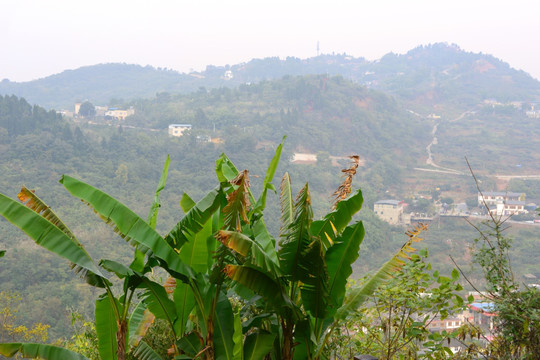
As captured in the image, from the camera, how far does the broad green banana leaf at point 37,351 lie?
6.08 ft

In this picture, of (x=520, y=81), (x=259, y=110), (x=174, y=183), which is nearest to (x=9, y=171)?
(x=174, y=183)

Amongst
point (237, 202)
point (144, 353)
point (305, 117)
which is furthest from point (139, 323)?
point (305, 117)

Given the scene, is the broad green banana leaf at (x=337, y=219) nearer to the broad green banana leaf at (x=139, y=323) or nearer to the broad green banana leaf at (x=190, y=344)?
the broad green banana leaf at (x=190, y=344)

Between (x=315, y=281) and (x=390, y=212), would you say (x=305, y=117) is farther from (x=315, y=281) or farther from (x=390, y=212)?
(x=315, y=281)

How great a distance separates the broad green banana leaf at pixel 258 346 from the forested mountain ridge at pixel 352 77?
6054 centimetres

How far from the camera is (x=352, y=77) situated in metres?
83.7

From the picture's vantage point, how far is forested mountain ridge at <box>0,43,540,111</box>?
198ft

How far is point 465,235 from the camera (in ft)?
72.6

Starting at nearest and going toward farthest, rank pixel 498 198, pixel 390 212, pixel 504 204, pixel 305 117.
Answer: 1. pixel 504 204
2. pixel 498 198
3. pixel 390 212
4. pixel 305 117

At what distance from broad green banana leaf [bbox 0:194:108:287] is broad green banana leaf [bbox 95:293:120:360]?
344 mm

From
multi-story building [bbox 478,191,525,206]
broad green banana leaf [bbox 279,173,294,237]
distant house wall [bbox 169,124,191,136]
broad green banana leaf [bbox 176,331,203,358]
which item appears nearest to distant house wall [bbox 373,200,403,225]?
multi-story building [bbox 478,191,525,206]

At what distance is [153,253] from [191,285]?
0.72 ft

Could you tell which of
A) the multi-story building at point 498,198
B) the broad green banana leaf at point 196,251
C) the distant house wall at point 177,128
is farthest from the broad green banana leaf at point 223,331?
the distant house wall at point 177,128

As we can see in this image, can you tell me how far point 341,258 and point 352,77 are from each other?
84802mm
